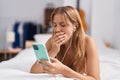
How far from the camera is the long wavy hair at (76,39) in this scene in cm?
139

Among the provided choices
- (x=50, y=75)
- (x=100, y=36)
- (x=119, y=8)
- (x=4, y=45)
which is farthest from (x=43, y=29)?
(x=50, y=75)

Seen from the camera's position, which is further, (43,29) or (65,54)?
(43,29)

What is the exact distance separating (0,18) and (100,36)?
1.56 m

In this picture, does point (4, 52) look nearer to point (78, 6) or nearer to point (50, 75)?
point (78, 6)

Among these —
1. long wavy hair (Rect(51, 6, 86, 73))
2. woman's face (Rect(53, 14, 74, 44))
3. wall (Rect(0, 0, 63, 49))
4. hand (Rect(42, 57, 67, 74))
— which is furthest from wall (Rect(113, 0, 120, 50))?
hand (Rect(42, 57, 67, 74))

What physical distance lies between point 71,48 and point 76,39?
0.10 m

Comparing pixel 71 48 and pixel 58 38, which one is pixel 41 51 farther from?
pixel 71 48

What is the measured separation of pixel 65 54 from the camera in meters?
1.59

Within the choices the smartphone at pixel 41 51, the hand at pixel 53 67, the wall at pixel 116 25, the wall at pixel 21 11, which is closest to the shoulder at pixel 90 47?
the hand at pixel 53 67

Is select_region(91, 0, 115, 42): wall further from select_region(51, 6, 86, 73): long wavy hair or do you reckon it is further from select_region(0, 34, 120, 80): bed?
select_region(51, 6, 86, 73): long wavy hair

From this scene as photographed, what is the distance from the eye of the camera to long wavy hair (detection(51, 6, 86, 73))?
1.39 metres

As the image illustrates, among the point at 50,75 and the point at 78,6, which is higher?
the point at 78,6

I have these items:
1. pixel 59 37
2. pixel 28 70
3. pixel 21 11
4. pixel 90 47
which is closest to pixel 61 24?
pixel 59 37

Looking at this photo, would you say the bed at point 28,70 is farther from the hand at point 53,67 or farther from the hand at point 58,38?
the hand at point 58,38
